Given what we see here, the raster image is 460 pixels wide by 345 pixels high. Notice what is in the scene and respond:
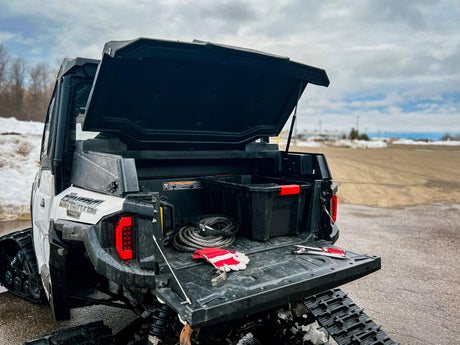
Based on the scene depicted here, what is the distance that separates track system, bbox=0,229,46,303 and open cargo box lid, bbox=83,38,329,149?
5.91 ft

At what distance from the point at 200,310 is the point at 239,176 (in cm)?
→ 243

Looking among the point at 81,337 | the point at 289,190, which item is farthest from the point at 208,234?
the point at 81,337

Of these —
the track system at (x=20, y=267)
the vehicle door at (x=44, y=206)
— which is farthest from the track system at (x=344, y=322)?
the track system at (x=20, y=267)

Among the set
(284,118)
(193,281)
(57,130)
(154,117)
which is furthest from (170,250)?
(284,118)

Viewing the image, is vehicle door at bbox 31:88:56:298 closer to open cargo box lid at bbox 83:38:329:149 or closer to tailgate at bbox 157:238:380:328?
open cargo box lid at bbox 83:38:329:149

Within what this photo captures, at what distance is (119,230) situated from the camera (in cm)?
240

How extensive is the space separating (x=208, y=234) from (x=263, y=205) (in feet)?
1.80

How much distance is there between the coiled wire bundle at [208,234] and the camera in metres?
3.18

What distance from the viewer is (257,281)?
2.54m

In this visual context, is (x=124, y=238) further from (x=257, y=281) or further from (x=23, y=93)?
(x=23, y=93)

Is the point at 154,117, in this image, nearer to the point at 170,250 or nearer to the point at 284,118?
the point at 170,250

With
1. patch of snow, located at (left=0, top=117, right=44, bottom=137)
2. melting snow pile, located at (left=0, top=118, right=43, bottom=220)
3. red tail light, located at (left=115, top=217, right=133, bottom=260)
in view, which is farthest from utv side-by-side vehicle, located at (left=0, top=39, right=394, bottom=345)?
patch of snow, located at (left=0, top=117, right=44, bottom=137)

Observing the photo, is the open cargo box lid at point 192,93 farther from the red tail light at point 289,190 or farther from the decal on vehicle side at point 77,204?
the red tail light at point 289,190

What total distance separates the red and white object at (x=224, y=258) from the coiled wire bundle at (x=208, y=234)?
0.14 metres
